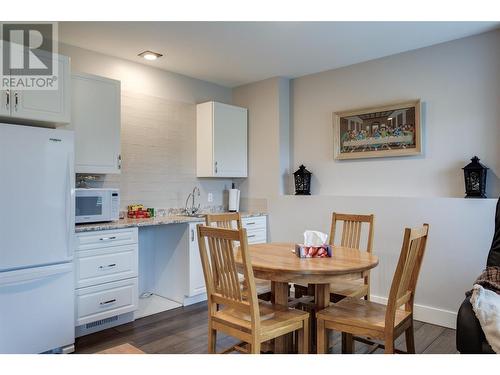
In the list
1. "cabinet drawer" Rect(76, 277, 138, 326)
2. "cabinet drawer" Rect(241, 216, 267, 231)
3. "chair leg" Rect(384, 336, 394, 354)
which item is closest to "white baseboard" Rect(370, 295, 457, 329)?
"chair leg" Rect(384, 336, 394, 354)

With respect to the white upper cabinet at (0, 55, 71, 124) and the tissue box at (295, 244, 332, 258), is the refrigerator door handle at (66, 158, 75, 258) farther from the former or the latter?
the tissue box at (295, 244, 332, 258)

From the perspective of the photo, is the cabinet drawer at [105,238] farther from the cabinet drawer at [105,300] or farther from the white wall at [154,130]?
the white wall at [154,130]

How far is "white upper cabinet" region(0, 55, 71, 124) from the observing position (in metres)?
2.56

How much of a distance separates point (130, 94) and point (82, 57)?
0.56m

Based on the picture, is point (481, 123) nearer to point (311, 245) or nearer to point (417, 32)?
point (417, 32)

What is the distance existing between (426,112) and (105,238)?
3090 mm

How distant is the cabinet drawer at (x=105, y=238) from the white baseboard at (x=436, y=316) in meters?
2.59

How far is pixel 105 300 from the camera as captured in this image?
3059 millimetres

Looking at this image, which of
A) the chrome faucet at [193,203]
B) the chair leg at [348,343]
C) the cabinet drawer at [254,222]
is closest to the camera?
the chair leg at [348,343]

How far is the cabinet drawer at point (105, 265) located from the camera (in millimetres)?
2918

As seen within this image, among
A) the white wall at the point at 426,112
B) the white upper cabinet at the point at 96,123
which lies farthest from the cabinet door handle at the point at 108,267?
the white wall at the point at 426,112

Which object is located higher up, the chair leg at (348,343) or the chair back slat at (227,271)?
the chair back slat at (227,271)

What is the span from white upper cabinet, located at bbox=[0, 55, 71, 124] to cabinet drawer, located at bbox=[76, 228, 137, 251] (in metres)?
0.89

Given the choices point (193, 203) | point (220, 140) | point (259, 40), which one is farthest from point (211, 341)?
point (220, 140)
